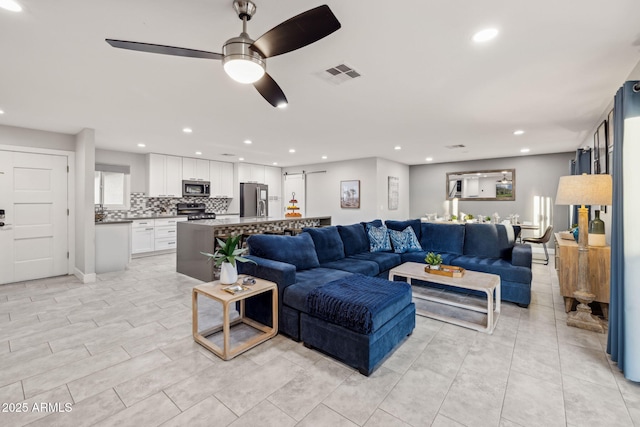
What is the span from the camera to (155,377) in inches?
82.1

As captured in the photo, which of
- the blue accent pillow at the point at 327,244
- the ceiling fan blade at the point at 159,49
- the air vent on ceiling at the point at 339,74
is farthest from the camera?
the blue accent pillow at the point at 327,244

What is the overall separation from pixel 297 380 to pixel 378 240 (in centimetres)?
285

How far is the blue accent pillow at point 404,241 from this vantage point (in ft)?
14.9

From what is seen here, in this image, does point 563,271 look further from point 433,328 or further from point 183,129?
point 183,129

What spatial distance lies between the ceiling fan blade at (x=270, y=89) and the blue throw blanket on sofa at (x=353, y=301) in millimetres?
1643

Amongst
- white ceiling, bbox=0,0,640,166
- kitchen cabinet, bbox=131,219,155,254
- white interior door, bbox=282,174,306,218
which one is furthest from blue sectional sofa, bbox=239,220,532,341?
kitchen cabinet, bbox=131,219,155,254

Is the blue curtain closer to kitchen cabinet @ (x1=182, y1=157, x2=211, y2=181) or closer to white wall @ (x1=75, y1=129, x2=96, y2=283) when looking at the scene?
white wall @ (x1=75, y1=129, x2=96, y2=283)

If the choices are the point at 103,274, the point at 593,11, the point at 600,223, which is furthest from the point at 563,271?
the point at 103,274

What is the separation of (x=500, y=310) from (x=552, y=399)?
1595 mm

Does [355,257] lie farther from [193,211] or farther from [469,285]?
[193,211]

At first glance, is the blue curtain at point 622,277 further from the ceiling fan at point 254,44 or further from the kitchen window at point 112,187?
the kitchen window at point 112,187

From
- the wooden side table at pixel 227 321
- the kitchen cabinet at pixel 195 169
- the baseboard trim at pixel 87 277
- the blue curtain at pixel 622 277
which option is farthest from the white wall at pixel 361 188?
the baseboard trim at pixel 87 277

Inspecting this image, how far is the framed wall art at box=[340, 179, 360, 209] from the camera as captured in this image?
25.1 feet

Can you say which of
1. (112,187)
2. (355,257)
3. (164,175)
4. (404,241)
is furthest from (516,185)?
(112,187)
